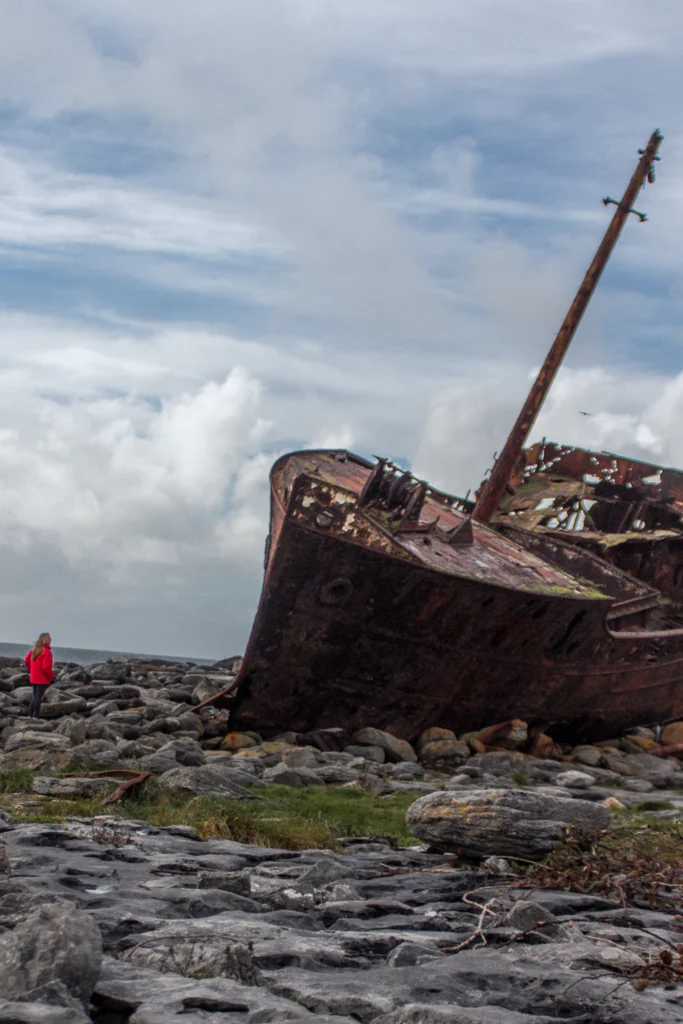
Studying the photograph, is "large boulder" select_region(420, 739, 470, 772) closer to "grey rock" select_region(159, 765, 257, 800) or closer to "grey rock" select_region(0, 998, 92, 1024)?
"grey rock" select_region(159, 765, 257, 800)

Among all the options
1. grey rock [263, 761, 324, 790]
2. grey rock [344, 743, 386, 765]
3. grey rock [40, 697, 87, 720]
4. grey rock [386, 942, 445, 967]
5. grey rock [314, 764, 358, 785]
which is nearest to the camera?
grey rock [386, 942, 445, 967]

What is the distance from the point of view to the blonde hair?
472 inches

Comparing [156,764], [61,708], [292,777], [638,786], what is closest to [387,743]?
[638,786]

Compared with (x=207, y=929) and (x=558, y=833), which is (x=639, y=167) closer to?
(x=558, y=833)

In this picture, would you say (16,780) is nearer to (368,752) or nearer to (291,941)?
(291,941)

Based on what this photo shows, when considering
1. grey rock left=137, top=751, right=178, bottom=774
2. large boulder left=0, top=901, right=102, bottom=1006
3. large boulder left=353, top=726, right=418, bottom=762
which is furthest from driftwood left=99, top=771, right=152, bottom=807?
large boulder left=353, top=726, right=418, bottom=762

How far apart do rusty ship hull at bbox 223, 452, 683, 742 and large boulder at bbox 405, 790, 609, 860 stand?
20.5 ft

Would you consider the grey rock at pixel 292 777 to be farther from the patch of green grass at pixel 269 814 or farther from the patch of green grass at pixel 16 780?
the patch of green grass at pixel 16 780

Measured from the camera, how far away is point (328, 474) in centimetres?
1789

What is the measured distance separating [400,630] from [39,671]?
4390mm

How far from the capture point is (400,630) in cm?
1271

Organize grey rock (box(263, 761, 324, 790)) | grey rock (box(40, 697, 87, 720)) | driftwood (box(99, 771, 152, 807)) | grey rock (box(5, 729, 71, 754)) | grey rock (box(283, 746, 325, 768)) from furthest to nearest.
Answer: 1. grey rock (box(40, 697, 87, 720))
2. grey rock (box(283, 746, 325, 768))
3. grey rock (box(5, 729, 71, 754))
4. grey rock (box(263, 761, 324, 790))
5. driftwood (box(99, 771, 152, 807))

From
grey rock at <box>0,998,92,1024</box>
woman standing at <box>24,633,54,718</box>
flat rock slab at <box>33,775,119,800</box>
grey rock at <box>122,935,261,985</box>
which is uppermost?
woman standing at <box>24,633,54,718</box>

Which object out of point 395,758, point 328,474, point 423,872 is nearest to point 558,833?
point 423,872
